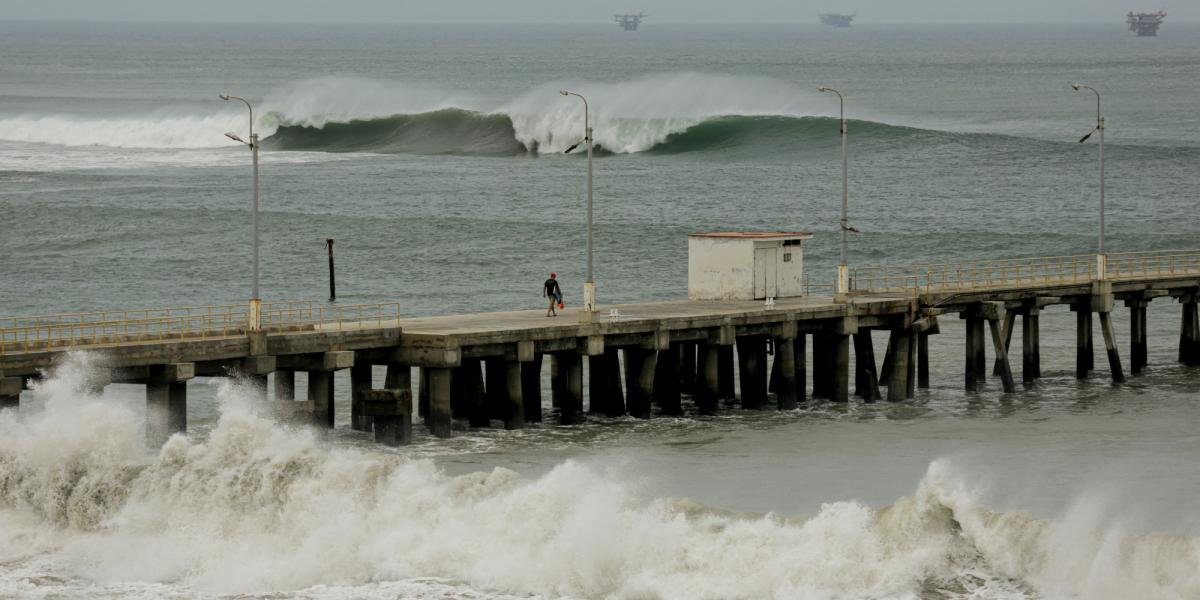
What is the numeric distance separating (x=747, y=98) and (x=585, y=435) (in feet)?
283

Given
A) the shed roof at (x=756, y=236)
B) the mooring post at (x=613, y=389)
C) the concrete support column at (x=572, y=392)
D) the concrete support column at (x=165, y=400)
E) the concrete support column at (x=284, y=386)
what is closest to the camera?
the concrete support column at (x=165, y=400)

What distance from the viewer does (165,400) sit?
3306cm

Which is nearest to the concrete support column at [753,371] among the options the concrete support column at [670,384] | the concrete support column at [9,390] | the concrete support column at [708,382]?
the concrete support column at [708,382]

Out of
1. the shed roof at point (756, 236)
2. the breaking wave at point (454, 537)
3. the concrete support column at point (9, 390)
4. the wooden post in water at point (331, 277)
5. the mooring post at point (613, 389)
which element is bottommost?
the breaking wave at point (454, 537)

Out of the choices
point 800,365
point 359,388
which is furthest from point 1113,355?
point 359,388

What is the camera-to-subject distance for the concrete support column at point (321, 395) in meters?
34.8

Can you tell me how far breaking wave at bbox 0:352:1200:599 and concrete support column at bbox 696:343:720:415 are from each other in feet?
29.5

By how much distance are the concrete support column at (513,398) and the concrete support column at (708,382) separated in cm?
415

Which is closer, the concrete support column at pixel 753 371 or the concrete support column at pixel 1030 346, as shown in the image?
the concrete support column at pixel 753 371

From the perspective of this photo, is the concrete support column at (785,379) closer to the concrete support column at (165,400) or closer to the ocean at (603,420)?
the ocean at (603,420)

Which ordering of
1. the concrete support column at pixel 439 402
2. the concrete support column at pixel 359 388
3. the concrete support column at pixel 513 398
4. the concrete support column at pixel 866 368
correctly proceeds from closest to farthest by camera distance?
the concrete support column at pixel 439 402
the concrete support column at pixel 359 388
the concrete support column at pixel 513 398
the concrete support column at pixel 866 368

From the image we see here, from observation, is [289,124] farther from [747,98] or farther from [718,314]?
[718,314]

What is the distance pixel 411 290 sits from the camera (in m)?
59.8

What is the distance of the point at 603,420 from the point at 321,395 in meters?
5.87
